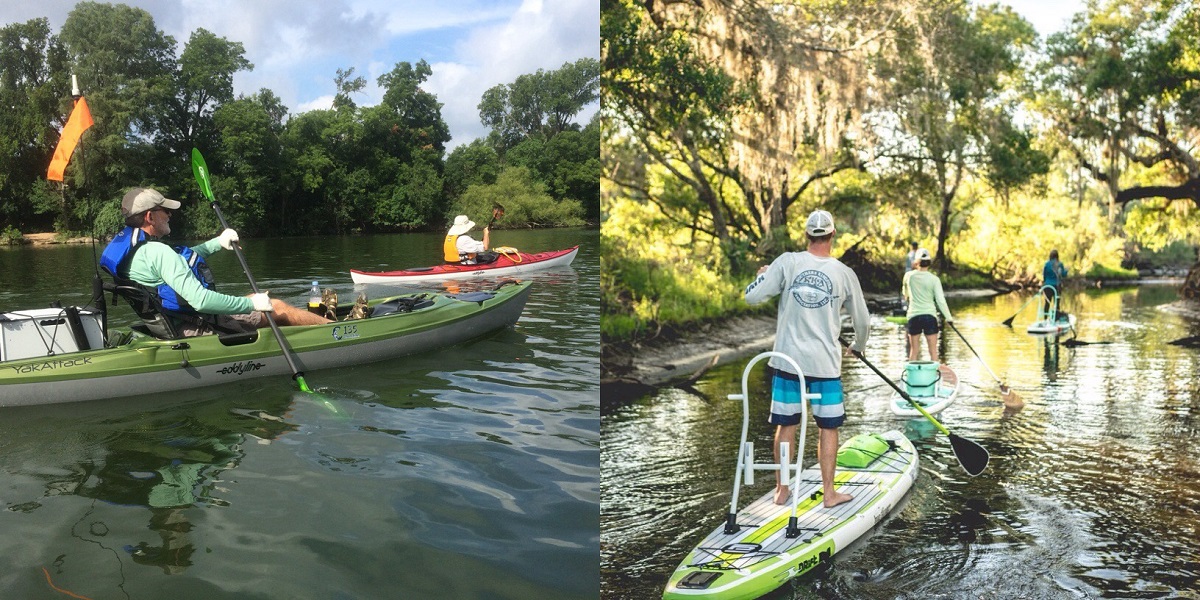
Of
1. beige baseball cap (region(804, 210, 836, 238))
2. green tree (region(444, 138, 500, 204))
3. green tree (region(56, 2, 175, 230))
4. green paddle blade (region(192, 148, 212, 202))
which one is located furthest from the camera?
green tree (region(56, 2, 175, 230))

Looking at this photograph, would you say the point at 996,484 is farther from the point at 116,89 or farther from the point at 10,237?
the point at 116,89

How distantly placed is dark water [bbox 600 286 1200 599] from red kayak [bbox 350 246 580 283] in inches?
224

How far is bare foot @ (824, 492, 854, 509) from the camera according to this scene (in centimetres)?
288

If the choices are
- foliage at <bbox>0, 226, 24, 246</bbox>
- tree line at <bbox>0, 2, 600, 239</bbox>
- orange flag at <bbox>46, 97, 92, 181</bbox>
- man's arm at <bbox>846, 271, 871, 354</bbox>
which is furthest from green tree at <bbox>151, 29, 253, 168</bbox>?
man's arm at <bbox>846, 271, 871, 354</bbox>

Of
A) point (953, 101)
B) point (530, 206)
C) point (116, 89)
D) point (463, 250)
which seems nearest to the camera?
point (953, 101)

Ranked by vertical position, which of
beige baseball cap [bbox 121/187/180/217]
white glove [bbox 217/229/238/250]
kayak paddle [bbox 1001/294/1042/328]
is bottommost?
kayak paddle [bbox 1001/294/1042/328]

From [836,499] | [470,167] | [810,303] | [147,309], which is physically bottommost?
[836,499]

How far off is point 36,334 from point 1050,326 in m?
5.93

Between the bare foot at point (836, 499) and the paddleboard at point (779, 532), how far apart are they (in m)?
0.01

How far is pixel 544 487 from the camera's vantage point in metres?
3.48

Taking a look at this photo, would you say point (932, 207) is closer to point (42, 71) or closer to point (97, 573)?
point (97, 573)

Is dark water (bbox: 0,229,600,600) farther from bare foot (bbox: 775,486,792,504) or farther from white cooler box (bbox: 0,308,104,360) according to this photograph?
bare foot (bbox: 775,486,792,504)

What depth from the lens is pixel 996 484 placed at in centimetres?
347

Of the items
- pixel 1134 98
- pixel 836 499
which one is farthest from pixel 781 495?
pixel 1134 98
